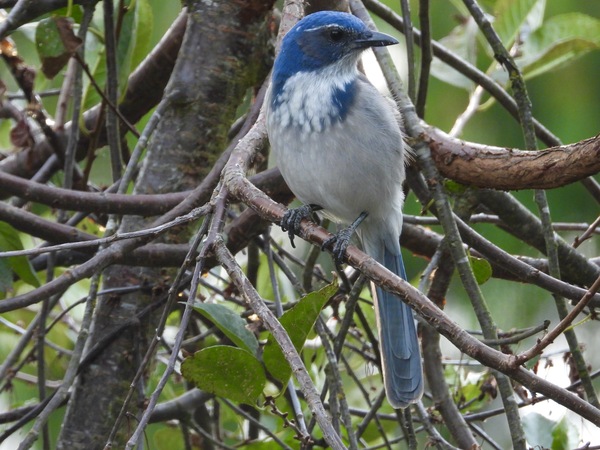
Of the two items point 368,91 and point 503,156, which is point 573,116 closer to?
point 368,91

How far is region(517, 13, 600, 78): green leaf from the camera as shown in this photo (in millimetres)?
3539

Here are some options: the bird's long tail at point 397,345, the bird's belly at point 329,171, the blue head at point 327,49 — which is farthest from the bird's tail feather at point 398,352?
the blue head at point 327,49

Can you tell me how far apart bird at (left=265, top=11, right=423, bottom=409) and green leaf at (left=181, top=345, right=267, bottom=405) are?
22.7 inches

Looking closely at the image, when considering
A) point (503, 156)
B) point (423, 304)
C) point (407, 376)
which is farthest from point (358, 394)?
point (423, 304)

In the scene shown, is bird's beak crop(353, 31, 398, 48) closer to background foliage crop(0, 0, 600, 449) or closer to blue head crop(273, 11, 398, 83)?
blue head crop(273, 11, 398, 83)

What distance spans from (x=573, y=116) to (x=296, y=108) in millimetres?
5181

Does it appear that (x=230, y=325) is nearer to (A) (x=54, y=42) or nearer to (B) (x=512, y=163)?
(B) (x=512, y=163)

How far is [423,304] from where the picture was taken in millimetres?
1582

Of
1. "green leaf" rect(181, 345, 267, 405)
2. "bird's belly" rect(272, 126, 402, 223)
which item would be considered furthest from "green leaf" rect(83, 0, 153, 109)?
"green leaf" rect(181, 345, 267, 405)

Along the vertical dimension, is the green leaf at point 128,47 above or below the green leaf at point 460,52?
below

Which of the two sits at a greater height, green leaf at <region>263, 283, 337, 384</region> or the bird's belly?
the bird's belly

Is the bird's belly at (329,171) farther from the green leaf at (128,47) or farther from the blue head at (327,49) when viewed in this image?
the green leaf at (128,47)

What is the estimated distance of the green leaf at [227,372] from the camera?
6.81 ft

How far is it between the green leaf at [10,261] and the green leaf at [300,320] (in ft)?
2.97
